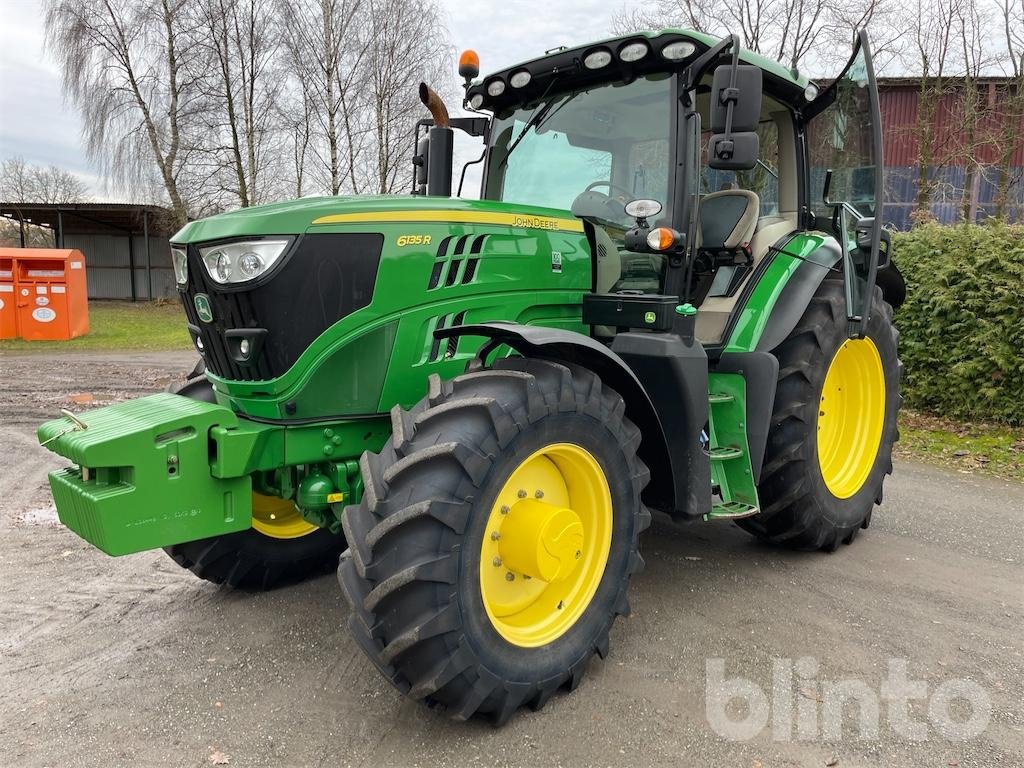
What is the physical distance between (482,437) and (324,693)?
1.20 metres

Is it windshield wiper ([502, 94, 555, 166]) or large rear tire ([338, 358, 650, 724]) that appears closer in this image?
large rear tire ([338, 358, 650, 724])

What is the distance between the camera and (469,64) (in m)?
3.85

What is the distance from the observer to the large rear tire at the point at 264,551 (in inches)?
139

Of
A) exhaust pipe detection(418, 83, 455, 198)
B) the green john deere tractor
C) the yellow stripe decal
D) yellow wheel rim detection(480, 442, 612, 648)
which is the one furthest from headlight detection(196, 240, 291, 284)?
exhaust pipe detection(418, 83, 455, 198)

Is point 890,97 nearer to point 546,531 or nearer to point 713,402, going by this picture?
point 713,402

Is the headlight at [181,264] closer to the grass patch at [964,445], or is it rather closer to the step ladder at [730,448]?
the step ladder at [730,448]

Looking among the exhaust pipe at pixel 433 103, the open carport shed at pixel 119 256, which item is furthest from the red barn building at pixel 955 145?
the open carport shed at pixel 119 256

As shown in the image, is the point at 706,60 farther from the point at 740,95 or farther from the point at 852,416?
the point at 852,416

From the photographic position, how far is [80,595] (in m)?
3.77

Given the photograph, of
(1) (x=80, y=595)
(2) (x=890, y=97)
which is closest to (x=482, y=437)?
(1) (x=80, y=595)

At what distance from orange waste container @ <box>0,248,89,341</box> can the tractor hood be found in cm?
1397

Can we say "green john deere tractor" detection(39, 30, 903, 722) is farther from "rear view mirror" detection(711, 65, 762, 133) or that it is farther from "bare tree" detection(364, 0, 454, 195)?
"bare tree" detection(364, 0, 454, 195)

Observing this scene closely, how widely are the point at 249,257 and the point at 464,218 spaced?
84 cm

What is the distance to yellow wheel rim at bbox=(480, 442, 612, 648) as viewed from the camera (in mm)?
2682
